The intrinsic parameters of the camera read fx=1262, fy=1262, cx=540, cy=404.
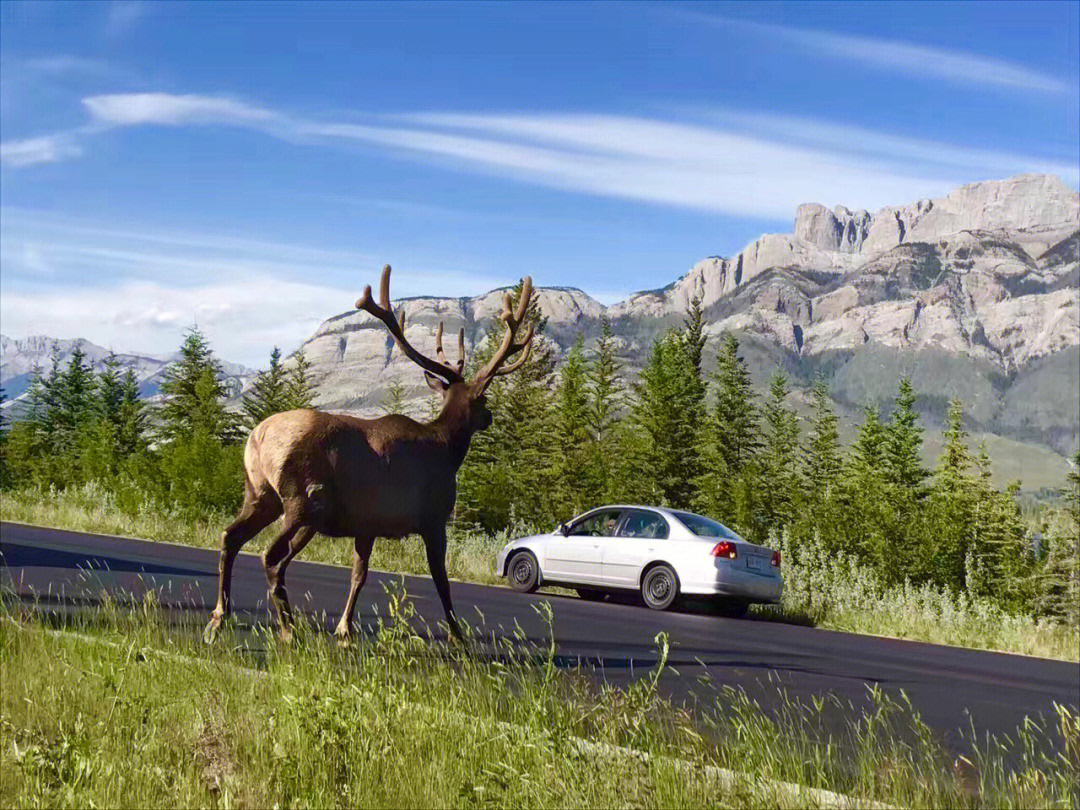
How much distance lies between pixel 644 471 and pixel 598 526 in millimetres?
27500

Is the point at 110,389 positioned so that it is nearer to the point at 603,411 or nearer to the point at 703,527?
the point at 603,411

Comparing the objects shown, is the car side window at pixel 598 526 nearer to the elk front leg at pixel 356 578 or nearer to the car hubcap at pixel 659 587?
the car hubcap at pixel 659 587

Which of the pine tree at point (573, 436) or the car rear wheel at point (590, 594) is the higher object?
the pine tree at point (573, 436)

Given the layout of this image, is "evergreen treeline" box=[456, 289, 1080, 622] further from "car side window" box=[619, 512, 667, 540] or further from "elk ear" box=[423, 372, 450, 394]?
"elk ear" box=[423, 372, 450, 394]

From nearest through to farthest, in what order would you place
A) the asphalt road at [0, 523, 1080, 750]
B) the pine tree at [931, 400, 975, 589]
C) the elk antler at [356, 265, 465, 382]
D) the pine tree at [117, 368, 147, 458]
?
the elk antler at [356, 265, 465, 382], the asphalt road at [0, 523, 1080, 750], the pine tree at [931, 400, 975, 589], the pine tree at [117, 368, 147, 458]

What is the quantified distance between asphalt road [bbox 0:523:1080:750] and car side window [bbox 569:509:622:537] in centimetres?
116

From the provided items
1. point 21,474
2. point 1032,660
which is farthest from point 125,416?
point 1032,660

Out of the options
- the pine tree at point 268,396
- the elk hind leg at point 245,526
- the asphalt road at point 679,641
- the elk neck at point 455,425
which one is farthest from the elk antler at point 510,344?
the pine tree at point 268,396

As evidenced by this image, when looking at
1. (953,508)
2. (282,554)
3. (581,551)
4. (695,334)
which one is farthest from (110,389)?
(282,554)

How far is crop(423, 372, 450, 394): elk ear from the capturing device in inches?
405

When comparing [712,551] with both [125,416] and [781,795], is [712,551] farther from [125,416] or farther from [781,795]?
[125,416]

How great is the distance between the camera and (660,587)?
Answer: 1962cm

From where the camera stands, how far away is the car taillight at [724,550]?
62.4 feet

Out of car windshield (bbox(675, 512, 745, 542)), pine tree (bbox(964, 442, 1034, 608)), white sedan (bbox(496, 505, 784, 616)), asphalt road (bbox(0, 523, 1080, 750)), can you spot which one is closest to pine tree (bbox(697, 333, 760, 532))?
→ pine tree (bbox(964, 442, 1034, 608))
